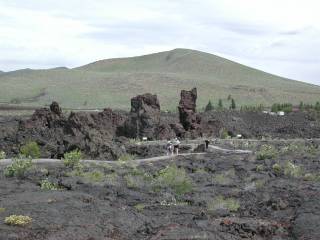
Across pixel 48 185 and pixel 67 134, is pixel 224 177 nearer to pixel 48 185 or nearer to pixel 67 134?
pixel 48 185

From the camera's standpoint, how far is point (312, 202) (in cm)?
2200

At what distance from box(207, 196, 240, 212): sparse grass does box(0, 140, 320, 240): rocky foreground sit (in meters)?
0.04

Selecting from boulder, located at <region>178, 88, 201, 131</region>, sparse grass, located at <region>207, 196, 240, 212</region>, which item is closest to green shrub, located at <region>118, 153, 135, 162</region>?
sparse grass, located at <region>207, 196, 240, 212</region>

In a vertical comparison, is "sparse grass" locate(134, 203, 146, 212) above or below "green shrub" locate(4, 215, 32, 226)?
below

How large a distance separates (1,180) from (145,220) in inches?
405

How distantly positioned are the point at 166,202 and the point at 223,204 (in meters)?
2.12

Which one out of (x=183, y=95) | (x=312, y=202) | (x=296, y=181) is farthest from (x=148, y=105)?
(x=312, y=202)

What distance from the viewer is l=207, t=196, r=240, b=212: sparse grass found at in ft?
73.0

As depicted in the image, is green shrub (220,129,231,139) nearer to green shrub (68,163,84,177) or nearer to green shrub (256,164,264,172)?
green shrub (256,164,264,172)

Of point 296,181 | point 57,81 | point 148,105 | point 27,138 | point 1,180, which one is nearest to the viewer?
point 1,180

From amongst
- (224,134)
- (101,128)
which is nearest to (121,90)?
(224,134)

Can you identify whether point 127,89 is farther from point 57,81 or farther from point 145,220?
point 145,220

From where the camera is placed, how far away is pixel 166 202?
23.4 metres

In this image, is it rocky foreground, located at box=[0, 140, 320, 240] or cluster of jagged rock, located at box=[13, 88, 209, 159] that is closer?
rocky foreground, located at box=[0, 140, 320, 240]
